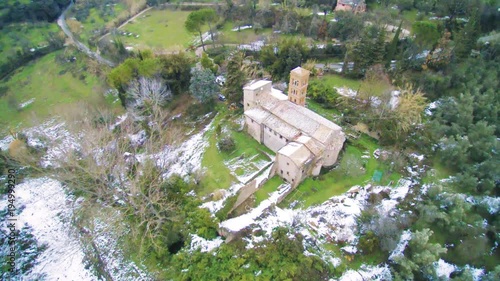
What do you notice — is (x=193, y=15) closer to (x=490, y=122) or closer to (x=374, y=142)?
(x=374, y=142)

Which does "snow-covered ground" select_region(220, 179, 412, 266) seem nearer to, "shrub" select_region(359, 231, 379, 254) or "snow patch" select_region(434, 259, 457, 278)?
"shrub" select_region(359, 231, 379, 254)

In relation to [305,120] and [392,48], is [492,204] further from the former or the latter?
[392,48]

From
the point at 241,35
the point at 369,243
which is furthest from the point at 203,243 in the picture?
the point at 241,35

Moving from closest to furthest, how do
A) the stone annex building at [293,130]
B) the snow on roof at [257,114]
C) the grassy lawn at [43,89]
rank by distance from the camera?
the stone annex building at [293,130], the snow on roof at [257,114], the grassy lawn at [43,89]

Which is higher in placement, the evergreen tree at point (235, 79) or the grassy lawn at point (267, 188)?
the evergreen tree at point (235, 79)

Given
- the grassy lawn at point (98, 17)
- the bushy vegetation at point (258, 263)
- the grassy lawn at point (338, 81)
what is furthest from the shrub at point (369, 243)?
the grassy lawn at point (98, 17)

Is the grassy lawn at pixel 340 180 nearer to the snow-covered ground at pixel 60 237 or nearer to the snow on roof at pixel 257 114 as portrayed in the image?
the snow on roof at pixel 257 114

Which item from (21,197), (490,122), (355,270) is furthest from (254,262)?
(490,122)
